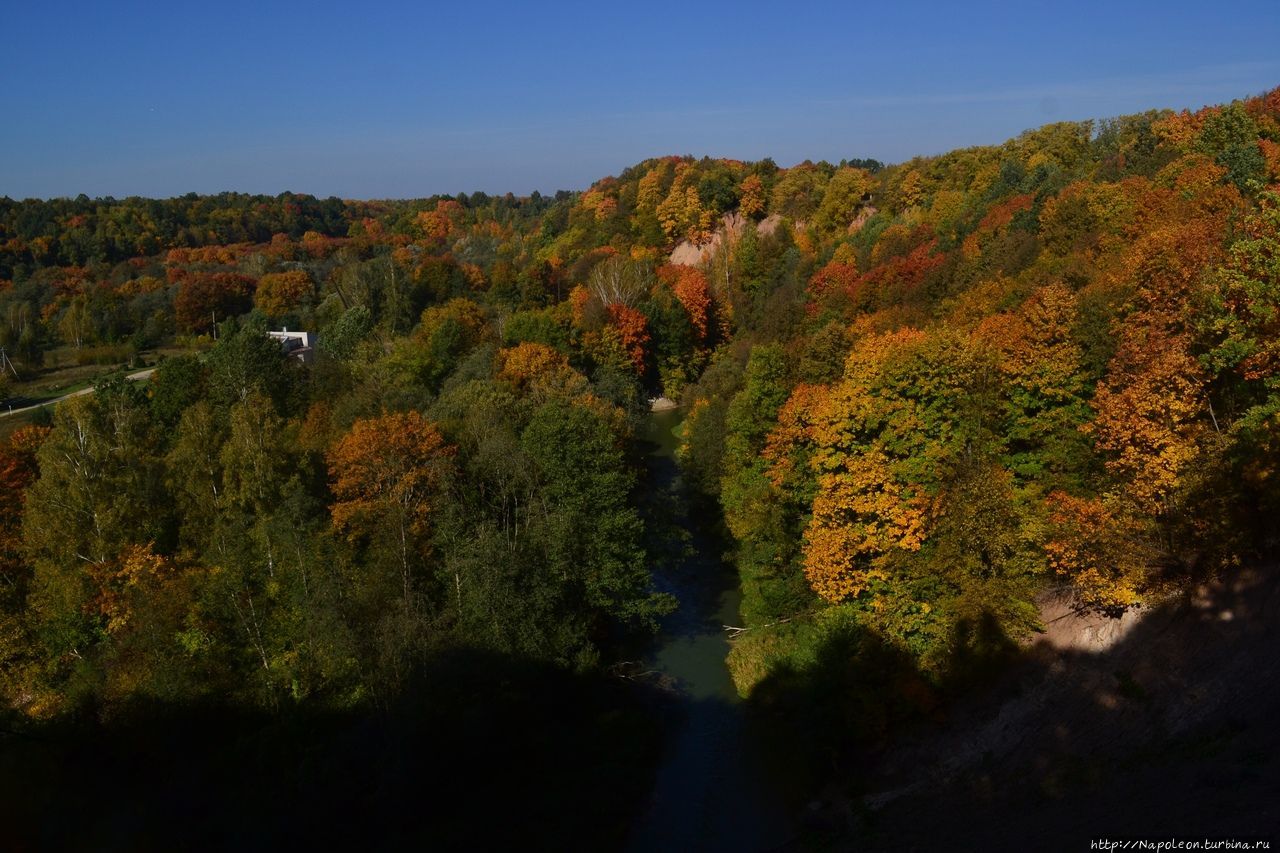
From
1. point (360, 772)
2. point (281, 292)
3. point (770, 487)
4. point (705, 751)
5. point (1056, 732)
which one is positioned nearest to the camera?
point (1056, 732)

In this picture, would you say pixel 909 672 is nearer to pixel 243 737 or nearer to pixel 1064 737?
pixel 1064 737

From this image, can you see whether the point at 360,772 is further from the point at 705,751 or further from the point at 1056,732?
the point at 1056,732

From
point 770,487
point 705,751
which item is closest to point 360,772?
point 705,751

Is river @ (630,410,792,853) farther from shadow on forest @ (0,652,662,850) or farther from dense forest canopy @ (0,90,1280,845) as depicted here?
dense forest canopy @ (0,90,1280,845)

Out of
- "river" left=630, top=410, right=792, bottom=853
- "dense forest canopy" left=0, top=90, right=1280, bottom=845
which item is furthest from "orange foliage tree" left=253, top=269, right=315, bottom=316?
"river" left=630, top=410, right=792, bottom=853

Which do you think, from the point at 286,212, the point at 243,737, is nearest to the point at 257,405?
the point at 243,737
